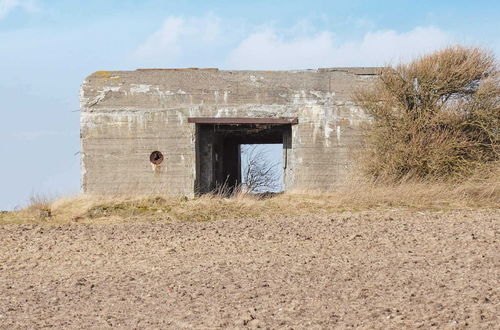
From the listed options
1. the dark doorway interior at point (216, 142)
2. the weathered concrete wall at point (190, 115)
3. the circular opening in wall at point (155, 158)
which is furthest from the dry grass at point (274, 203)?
the dark doorway interior at point (216, 142)

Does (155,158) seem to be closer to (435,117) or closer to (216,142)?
(216,142)

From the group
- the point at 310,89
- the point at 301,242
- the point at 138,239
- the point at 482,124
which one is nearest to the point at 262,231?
the point at 301,242

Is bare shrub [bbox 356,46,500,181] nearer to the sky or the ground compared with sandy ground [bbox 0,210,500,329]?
nearer to the sky

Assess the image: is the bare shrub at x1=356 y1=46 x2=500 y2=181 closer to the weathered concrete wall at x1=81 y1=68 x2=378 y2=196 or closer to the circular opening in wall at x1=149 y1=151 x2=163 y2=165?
the weathered concrete wall at x1=81 y1=68 x2=378 y2=196

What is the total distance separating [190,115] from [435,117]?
5.03 meters

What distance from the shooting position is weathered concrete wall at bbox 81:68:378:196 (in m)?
15.7

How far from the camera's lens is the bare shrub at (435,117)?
1518 centimetres

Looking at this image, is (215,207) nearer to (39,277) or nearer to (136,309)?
(39,277)

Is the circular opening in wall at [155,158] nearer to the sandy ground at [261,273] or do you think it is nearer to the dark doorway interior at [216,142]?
the dark doorway interior at [216,142]

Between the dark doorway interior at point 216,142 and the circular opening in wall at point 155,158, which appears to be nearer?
the circular opening in wall at point 155,158

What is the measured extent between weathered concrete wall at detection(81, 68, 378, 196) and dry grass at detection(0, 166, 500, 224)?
1.94ft

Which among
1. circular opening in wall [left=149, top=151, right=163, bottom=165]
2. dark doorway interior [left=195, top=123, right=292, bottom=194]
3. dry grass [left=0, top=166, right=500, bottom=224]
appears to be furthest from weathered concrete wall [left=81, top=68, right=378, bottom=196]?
dry grass [left=0, top=166, right=500, bottom=224]

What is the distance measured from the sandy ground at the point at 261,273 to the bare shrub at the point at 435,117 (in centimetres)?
212

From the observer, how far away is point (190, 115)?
51.6 feet
